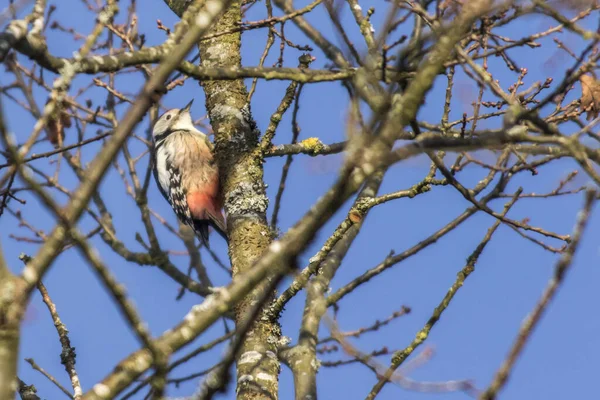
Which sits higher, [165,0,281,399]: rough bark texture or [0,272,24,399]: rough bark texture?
[165,0,281,399]: rough bark texture

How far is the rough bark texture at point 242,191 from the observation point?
11.5ft

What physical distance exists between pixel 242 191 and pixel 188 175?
3425 mm

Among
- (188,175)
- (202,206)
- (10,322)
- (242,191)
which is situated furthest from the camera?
(188,175)

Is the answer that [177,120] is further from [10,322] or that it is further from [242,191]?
[10,322]

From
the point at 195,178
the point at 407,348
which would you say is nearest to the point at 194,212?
the point at 195,178

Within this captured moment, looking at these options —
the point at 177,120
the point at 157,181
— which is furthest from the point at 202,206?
the point at 177,120

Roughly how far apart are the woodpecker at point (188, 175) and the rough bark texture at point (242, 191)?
2.28 meters

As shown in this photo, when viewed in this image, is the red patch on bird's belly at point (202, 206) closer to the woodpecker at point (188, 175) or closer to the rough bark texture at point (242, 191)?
the woodpecker at point (188, 175)

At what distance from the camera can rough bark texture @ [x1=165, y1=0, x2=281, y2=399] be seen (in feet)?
11.5

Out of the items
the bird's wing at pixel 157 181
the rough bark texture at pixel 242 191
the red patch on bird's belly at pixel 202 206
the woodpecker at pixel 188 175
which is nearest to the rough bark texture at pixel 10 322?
the rough bark texture at pixel 242 191

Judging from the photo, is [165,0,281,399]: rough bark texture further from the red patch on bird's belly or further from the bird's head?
the bird's head

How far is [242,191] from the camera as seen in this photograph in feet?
14.2

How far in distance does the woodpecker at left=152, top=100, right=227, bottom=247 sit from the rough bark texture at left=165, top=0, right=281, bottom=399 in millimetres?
2280

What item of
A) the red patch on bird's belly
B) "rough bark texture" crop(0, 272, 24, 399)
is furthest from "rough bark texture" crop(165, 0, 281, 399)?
the red patch on bird's belly
